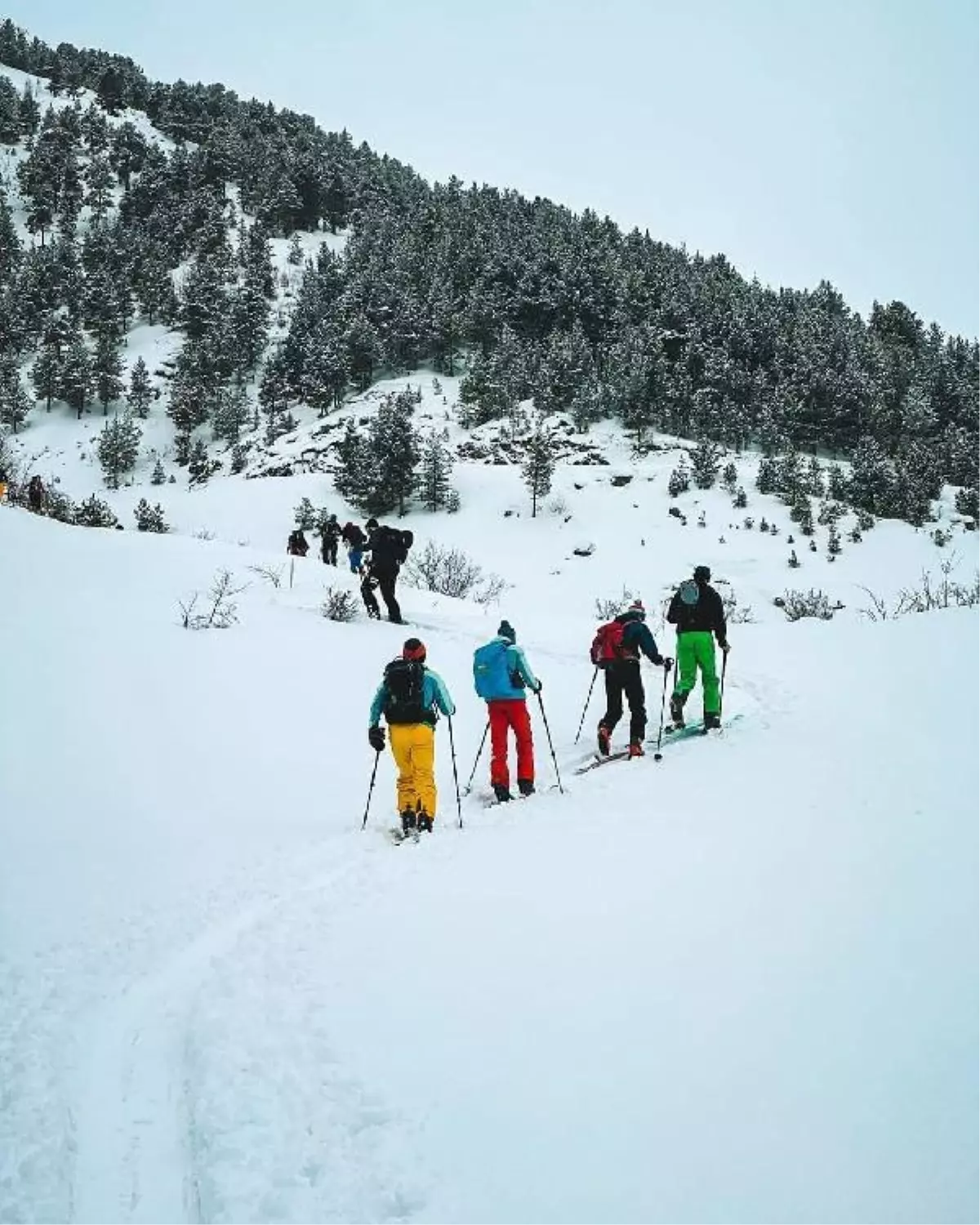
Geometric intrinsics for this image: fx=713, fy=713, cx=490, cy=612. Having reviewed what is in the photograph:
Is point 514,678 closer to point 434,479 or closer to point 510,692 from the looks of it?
point 510,692

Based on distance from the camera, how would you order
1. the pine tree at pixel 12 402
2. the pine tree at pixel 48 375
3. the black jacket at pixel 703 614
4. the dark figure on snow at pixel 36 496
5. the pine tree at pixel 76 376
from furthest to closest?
the pine tree at pixel 48 375, the pine tree at pixel 76 376, the pine tree at pixel 12 402, the dark figure on snow at pixel 36 496, the black jacket at pixel 703 614

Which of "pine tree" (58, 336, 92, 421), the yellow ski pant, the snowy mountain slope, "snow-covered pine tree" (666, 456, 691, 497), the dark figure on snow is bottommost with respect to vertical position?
the snowy mountain slope

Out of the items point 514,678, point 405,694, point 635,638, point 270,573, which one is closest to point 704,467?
point 270,573

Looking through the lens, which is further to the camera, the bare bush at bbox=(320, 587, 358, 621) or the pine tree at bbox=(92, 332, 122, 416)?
the pine tree at bbox=(92, 332, 122, 416)

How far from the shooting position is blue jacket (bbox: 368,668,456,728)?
6.54m

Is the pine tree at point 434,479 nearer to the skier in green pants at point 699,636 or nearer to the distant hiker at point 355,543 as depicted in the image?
the distant hiker at point 355,543

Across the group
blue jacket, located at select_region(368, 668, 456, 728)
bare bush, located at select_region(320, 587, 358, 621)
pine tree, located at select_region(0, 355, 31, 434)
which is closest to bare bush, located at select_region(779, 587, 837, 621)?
bare bush, located at select_region(320, 587, 358, 621)

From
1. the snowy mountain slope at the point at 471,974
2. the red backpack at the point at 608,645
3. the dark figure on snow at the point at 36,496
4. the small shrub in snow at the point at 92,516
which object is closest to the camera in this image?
the snowy mountain slope at the point at 471,974

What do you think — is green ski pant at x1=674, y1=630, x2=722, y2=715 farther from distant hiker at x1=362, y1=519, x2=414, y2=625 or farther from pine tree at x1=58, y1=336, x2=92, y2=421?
pine tree at x1=58, y1=336, x2=92, y2=421

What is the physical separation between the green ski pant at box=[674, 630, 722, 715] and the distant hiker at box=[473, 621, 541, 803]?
8.08 feet

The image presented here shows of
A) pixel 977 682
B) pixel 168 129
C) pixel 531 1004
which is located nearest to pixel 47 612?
pixel 531 1004

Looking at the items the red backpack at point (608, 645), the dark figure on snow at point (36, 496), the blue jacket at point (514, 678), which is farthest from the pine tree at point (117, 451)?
the blue jacket at point (514, 678)

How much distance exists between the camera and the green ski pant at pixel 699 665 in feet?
28.5

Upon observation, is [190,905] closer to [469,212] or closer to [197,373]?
[197,373]
